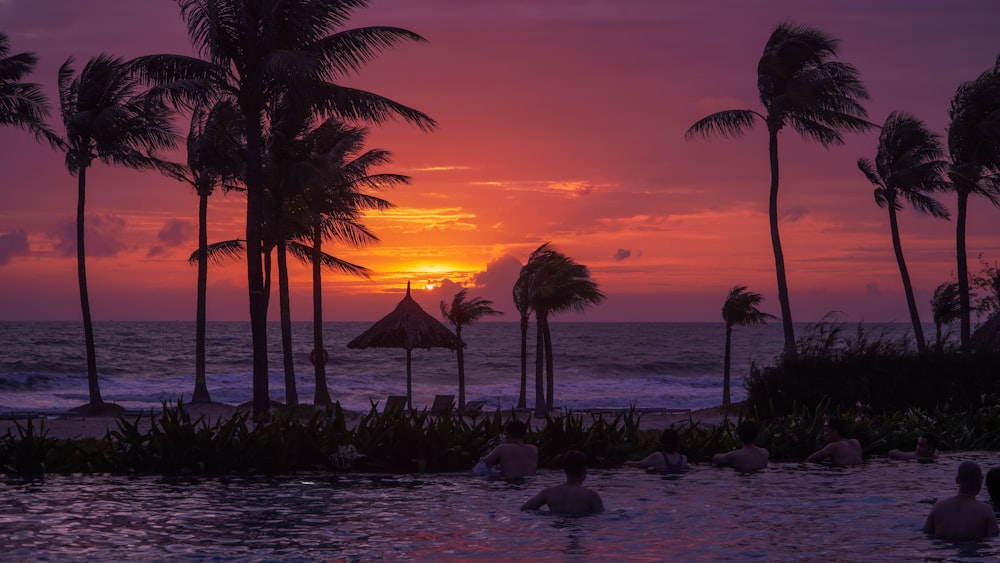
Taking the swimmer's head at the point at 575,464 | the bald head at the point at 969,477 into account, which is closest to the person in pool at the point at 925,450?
the bald head at the point at 969,477

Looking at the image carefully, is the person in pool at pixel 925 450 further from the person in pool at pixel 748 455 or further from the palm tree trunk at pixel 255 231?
the palm tree trunk at pixel 255 231

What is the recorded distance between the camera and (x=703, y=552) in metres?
Answer: 11.5

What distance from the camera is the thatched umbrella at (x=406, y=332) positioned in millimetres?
38812

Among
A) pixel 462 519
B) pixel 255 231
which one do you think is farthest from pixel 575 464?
pixel 255 231

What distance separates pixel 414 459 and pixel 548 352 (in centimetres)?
3134

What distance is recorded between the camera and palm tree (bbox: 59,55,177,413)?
36719mm

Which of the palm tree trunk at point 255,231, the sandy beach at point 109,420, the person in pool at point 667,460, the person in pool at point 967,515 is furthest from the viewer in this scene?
the sandy beach at point 109,420

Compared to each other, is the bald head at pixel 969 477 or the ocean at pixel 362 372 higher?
the bald head at pixel 969 477

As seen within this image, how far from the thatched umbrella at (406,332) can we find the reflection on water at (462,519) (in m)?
21.6

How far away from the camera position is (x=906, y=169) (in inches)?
1837

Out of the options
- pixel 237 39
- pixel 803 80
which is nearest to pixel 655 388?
pixel 803 80

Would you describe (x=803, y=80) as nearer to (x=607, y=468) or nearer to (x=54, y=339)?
(x=607, y=468)

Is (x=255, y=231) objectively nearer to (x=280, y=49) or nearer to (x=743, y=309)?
(x=280, y=49)

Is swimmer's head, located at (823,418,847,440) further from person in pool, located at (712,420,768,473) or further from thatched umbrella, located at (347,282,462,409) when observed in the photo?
thatched umbrella, located at (347,282,462,409)
